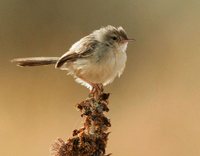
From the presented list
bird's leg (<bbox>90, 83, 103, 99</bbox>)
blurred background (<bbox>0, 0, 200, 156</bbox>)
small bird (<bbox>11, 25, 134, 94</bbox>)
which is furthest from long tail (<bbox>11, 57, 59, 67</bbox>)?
blurred background (<bbox>0, 0, 200, 156</bbox>)

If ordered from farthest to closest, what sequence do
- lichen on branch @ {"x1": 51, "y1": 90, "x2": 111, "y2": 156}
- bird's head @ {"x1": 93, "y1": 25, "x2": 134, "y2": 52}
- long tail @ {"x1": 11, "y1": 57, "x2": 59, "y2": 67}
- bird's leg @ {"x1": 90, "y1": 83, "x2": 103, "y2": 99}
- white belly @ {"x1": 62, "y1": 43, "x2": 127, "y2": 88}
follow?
Result: long tail @ {"x1": 11, "y1": 57, "x2": 59, "y2": 67} → bird's head @ {"x1": 93, "y1": 25, "x2": 134, "y2": 52} → white belly @ {"x1": 62, "y1": 43, "x2": 127, "y2": 88} → bird's leg @ {"x1": 90, "y1": 83, "x2": 103, "y2": 99} → lichen on branch @ {"x1": 51, "y1": 90, "x2": 111, "y2": 156}

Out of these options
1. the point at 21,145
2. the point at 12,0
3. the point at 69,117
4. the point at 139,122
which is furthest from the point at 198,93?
the point at 12,0

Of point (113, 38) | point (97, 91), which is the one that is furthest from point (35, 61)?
point (97, 91)

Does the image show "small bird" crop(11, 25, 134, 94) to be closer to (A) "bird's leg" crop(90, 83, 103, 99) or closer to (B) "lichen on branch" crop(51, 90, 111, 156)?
(A) "bird's leg" crop(90, 83, 103, 99)

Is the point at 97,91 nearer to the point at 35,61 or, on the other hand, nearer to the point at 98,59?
the point at 98,59

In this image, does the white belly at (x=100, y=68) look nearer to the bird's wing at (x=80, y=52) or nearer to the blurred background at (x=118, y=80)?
the bird's wing at (x=80, y=52)

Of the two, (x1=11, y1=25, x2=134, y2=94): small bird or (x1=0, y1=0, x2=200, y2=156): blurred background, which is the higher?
(x1=0, y1=0, x2=200, y2=156): blurred background

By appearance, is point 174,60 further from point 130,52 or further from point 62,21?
point 62,21
